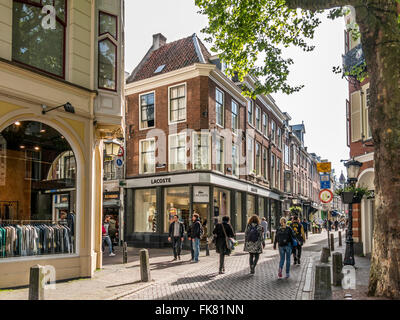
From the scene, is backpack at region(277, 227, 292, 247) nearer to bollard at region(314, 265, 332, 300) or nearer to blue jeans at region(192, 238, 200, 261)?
bollard at region(314, 265, 332, 300)

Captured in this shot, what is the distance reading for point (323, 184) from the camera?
13.5 meters

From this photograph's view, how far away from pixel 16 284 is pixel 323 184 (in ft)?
31.3

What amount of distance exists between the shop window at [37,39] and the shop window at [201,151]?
11982 mm

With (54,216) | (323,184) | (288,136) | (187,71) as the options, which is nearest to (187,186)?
(187,71)

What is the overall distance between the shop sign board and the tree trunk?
14752mm

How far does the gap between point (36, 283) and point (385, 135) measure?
262 inches

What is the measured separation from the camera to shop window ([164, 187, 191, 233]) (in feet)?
73.7

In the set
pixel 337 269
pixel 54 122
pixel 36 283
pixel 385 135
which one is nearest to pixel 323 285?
pixel 337 269

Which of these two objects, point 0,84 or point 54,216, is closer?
point 0,84

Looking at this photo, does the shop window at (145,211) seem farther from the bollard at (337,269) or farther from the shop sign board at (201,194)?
the bollard at (337,269)

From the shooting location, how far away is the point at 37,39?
10.4 meters

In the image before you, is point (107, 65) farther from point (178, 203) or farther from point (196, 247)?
point (178, 203)

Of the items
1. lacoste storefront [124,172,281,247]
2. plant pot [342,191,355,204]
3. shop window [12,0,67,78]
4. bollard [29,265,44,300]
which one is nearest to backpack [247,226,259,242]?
plant pot [342,191,355,204]
